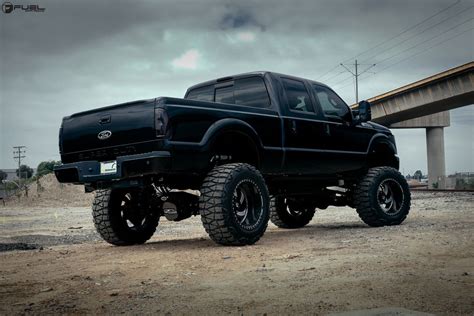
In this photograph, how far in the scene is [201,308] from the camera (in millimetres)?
3922

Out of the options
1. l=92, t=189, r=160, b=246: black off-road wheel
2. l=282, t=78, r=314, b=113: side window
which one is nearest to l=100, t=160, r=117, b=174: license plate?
l=92, t=189, r=160, b=246: black off-road wheel

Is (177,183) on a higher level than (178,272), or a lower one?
higher

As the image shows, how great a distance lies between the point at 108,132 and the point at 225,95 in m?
2.32

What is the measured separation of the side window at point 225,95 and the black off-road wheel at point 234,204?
1.67 metres

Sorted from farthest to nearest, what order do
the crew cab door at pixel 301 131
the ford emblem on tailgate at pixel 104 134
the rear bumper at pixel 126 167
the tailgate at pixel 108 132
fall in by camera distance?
1. the crew cab door at pixel 301 131
2. the ford emblem on tailgate at pixel 104 134
3. the tailgate at pixel 108 132
4. the rear bumper at pixel 126 167

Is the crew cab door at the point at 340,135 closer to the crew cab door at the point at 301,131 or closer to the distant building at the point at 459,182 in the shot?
the crew cab door at the point at 301,131

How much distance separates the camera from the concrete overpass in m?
34.8

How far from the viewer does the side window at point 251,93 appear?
826 centimetres

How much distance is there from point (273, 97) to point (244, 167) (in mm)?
1460

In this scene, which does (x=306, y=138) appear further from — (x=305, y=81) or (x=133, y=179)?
(x=133, y=179)

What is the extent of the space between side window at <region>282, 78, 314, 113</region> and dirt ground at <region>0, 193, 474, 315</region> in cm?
213

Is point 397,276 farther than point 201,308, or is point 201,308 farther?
point 397,276

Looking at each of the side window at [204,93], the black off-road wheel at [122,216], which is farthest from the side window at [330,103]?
the black off-road wheel at [122,216]

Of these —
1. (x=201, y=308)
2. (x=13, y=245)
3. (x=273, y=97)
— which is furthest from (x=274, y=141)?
(x=13, y=245)
